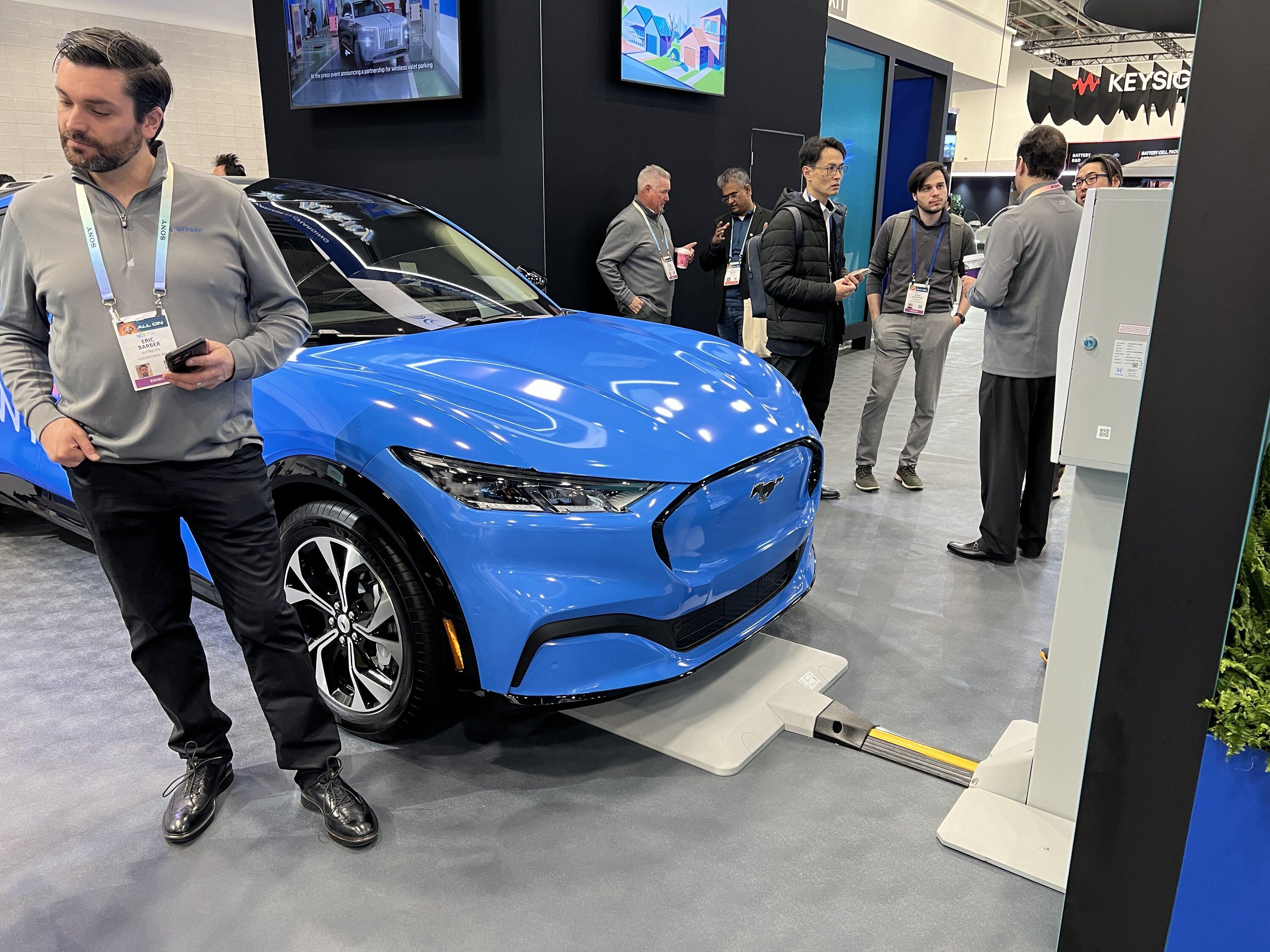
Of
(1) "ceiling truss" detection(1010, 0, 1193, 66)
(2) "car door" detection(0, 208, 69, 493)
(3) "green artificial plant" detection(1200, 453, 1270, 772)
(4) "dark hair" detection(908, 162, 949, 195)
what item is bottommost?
(2) "car door" detection(0, 208, 69, 493)

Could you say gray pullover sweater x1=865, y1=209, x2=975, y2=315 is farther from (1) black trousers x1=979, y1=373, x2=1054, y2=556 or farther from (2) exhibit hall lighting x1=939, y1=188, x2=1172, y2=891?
(2) exhibit hall lighting x1=939, y1=188, x2=1172, y2=891

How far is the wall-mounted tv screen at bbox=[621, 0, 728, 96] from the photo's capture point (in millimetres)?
5828

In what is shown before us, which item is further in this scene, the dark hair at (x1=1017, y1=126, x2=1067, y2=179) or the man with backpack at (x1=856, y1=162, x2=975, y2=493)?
the man with backpack at (x1=856, y1=162, x2=975, y2=493)

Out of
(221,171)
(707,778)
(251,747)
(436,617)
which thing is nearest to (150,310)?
(436,617)

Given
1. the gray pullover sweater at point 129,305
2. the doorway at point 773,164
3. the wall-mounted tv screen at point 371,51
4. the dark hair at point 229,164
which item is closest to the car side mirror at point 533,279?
the gray pullover sweater at point 129,305

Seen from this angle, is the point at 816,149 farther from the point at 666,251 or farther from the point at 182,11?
the point at 182,11

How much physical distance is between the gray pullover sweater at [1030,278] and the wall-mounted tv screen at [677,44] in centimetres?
310

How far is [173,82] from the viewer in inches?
329

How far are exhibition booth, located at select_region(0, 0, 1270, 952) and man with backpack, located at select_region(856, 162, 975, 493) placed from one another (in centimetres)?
135

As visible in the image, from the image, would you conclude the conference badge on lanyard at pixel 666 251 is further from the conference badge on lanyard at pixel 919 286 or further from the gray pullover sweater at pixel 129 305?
the gray pullover sweater at pixel 129 305

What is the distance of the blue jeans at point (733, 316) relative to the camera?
19.6 feet

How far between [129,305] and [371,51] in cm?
458

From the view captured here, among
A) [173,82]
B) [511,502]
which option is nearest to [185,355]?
[511,502]

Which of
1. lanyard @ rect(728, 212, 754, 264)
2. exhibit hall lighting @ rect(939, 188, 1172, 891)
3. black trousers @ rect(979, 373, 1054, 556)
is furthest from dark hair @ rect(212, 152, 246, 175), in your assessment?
exhibit hall lighting @ rect(939, 188, 1172, 891)
